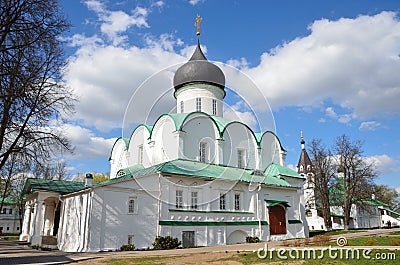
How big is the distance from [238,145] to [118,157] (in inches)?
426

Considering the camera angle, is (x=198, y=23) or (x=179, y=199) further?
(x=198, y=23)

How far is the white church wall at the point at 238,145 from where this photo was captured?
25219 mm

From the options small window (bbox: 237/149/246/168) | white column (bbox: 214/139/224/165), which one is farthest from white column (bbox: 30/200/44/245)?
small window (bbox: 237/149/246/168)

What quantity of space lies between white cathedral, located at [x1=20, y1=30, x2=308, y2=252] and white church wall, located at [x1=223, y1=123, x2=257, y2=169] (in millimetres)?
82

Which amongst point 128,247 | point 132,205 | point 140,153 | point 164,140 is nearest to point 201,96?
point 164,140

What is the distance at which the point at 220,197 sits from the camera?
21812 millimetres

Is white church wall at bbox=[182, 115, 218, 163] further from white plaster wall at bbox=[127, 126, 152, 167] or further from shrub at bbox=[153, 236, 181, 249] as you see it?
shrub at bbox=[153, 236, 181, 249]

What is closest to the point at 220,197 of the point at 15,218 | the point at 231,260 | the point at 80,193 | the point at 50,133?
the point at 80,193

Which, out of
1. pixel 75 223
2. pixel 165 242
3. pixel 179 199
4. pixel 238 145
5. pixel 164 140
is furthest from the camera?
pixel 238 145

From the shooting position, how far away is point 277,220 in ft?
80.3

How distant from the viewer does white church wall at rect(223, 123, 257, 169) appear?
82.7 feet

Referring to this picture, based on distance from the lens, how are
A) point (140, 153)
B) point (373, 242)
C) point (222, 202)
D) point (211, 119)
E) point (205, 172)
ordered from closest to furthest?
point (373, 242)
point (205, 172)
point (222, 202)
point (211, 119)
point (140, 153)

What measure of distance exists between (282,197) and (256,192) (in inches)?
127

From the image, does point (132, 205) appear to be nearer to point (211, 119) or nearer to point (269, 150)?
point (211, 119)
